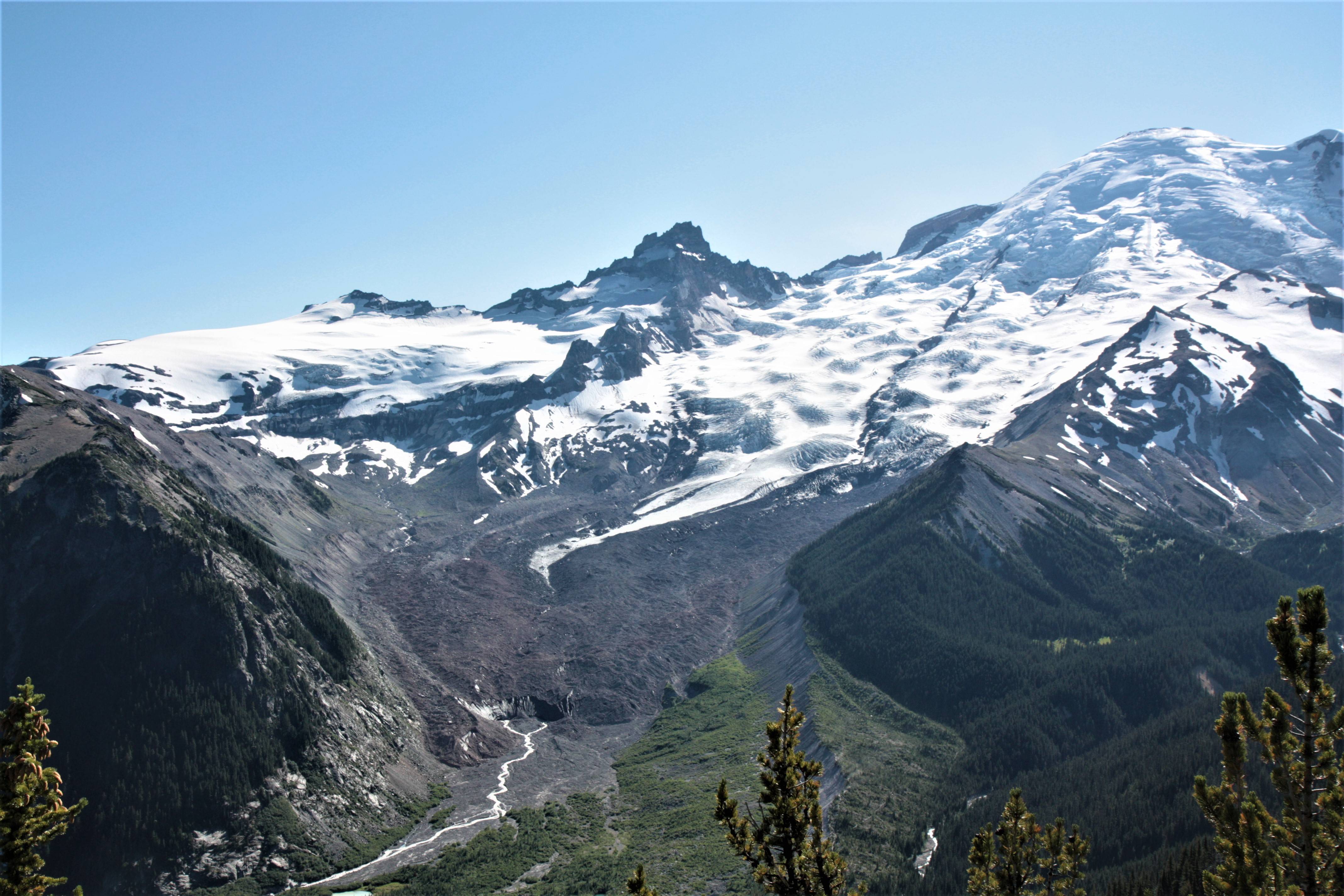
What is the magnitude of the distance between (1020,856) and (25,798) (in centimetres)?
2533

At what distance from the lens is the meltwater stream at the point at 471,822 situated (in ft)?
229

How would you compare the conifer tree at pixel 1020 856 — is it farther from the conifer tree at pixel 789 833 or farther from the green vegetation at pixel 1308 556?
the green vegetation at pixel 1308 556

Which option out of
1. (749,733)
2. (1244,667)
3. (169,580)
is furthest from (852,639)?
(169,580)

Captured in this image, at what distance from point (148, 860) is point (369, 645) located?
49058 millimetres

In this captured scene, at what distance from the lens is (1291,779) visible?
58.9 feet

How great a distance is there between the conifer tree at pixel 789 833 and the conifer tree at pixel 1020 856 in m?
7.57

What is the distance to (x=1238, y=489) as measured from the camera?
608ft

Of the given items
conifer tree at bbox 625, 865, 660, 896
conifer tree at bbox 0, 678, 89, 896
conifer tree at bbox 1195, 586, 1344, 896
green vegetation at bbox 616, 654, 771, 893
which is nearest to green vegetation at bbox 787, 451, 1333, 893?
green vegetation at bbox 616, 654, 771, 893

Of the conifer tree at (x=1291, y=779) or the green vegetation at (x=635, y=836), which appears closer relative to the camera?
the conifer tree at (x=1291, y=779)

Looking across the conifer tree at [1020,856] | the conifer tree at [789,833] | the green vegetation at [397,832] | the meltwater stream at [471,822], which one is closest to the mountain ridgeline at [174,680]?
the green vegetation at [397,832]

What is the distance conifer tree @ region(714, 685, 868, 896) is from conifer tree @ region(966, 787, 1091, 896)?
7.57m

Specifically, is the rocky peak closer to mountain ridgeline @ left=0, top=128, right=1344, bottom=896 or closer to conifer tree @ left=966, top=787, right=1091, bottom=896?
mountain ridgeline @ left=0, top=128, right=1344, bottom=896

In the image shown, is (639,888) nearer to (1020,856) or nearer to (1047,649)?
(1020,856)

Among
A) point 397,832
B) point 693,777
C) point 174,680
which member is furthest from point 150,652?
point 693,777
